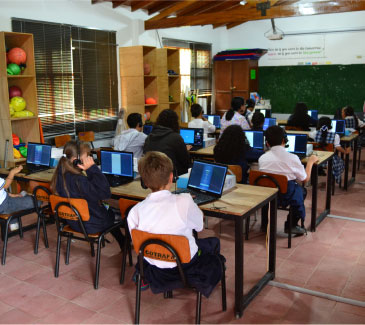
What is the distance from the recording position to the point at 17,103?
546cm

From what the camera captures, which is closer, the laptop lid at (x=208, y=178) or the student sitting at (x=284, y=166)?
the laptop lid at (x=208, y=178)

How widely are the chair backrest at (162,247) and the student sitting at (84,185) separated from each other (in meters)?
0.88

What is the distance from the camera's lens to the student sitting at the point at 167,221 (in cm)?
236

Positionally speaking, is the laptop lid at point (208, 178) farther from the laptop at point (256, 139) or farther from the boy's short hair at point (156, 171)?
the laptop at point (256, 139)

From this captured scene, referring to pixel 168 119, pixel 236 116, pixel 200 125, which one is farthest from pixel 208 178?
pixel 200 125

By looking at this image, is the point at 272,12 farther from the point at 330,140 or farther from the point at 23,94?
the point at 23,94

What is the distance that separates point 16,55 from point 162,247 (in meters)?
4.05

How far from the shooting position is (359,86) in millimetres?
9828

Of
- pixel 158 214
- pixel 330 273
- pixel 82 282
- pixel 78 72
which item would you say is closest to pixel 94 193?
pixel 82 282

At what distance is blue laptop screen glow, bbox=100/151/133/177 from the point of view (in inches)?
154

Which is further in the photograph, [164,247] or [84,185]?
[84,185]

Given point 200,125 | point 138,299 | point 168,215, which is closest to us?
point 168,215

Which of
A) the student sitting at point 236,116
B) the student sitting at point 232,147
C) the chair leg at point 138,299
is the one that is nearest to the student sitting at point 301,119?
the student sitting at point 236,116

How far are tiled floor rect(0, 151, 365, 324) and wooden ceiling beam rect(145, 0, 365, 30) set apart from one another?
4056 millimetres
